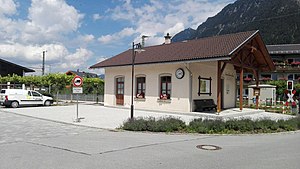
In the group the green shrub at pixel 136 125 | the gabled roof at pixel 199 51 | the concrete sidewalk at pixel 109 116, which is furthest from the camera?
the gabled roof at pixel 199 51

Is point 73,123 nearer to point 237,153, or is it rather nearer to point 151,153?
point 151,153

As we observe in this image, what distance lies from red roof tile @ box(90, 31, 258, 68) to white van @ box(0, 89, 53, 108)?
5.74 meters

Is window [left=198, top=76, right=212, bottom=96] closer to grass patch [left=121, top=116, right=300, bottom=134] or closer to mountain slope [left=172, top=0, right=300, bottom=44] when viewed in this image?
grass patch [left=121, top=116, right=300, bottom=134]

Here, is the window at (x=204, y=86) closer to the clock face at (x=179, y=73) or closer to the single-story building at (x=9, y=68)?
the clock face at (x=179, y=73)

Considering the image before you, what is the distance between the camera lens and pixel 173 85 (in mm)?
19922

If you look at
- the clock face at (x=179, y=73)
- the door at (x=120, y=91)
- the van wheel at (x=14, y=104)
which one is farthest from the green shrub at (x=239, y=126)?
the van wheel at (x=14, y=104)

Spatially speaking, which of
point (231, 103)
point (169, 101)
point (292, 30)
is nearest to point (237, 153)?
point (169, 101)

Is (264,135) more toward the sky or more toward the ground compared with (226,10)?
more toward the ground

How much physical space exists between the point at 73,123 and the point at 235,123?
7416mm

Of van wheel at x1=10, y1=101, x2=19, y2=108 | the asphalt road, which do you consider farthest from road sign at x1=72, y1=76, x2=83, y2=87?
van wheel at x1=10, y1=101, x2=19, y2=108

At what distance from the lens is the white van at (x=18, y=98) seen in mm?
24081

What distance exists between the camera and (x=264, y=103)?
27.8m

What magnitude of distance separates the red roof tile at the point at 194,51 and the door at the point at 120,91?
4.71 ft

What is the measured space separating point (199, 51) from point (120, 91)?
790cm
